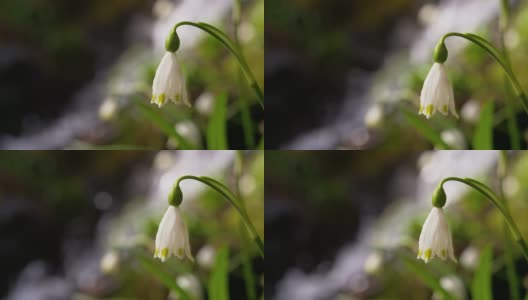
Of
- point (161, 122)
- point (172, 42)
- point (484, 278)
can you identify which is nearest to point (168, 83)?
point (172, 42)

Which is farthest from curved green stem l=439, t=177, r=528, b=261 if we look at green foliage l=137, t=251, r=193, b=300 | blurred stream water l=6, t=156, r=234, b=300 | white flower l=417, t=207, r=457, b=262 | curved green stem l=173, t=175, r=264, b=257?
green foliage l=137, t=251, r=193, b=300

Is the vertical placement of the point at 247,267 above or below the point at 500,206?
below

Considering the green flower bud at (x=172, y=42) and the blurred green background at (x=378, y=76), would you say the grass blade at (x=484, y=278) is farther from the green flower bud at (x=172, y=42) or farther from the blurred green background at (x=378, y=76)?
the green flower bud at (x=172, y=42)

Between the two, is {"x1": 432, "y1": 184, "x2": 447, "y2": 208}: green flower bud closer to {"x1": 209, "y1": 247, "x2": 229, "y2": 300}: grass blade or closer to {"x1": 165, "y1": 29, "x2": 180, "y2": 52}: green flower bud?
{"x1": 209, "y1": 247, "x2": 229, "y2": 300}: grass blade

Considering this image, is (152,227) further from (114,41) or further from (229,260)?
(114,41)

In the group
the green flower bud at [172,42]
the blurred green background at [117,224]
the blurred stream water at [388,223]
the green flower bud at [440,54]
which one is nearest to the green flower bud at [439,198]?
the blurred stream water at [388,223]

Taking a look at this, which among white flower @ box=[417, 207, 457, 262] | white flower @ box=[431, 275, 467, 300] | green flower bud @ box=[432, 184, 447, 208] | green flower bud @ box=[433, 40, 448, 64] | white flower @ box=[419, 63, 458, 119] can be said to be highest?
green flower bud @ box=[433, 40, 448, 64]

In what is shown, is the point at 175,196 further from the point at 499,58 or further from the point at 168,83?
the point at 499,58
